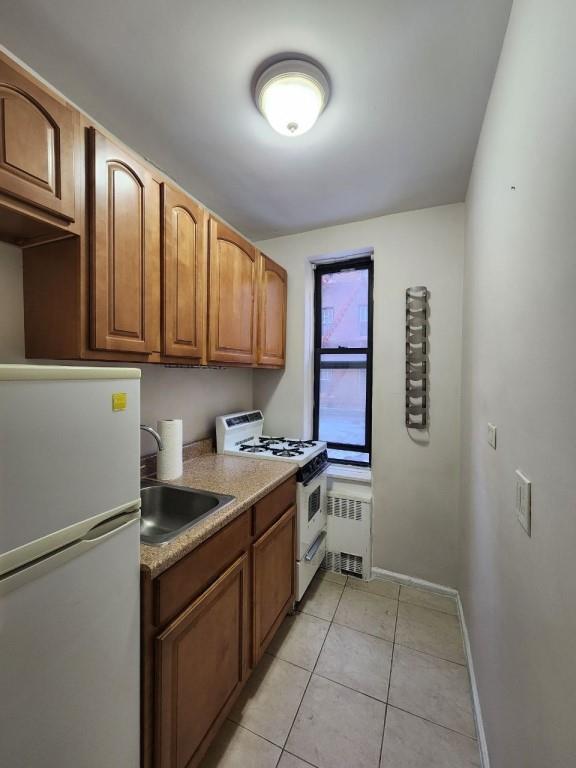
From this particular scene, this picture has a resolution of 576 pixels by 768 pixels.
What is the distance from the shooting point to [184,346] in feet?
5.03

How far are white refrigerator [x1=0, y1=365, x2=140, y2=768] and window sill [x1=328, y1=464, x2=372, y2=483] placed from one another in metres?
1.74

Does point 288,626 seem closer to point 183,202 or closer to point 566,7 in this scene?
point 183,202

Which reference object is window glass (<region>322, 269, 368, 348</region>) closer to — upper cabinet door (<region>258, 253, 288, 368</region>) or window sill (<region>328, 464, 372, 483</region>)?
upper cabinet door (<region>258, 253, 288, 368</region>)

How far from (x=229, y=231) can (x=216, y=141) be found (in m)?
0.43

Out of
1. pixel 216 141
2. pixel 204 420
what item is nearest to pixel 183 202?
pixel 216 141

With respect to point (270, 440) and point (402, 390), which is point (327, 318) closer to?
point (402, 390)

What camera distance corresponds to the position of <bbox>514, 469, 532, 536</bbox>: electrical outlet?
30.6 inches

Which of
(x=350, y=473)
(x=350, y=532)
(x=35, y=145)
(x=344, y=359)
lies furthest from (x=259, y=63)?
(x=350, y=532)

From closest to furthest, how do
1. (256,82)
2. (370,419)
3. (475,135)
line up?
(256,82), (475,135), (370,419)

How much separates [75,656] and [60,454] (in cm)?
48

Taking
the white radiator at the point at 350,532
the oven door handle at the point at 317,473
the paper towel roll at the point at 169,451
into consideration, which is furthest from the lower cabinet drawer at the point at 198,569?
the white radiator at the point at 350,532

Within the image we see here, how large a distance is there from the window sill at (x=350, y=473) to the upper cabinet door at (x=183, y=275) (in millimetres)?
1428

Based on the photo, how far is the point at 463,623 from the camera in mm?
1796

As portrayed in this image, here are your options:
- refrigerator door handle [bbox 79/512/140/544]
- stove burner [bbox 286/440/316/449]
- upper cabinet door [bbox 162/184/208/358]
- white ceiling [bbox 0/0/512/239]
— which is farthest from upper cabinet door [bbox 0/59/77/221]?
stove burner [bbox 286/440/316/449]
